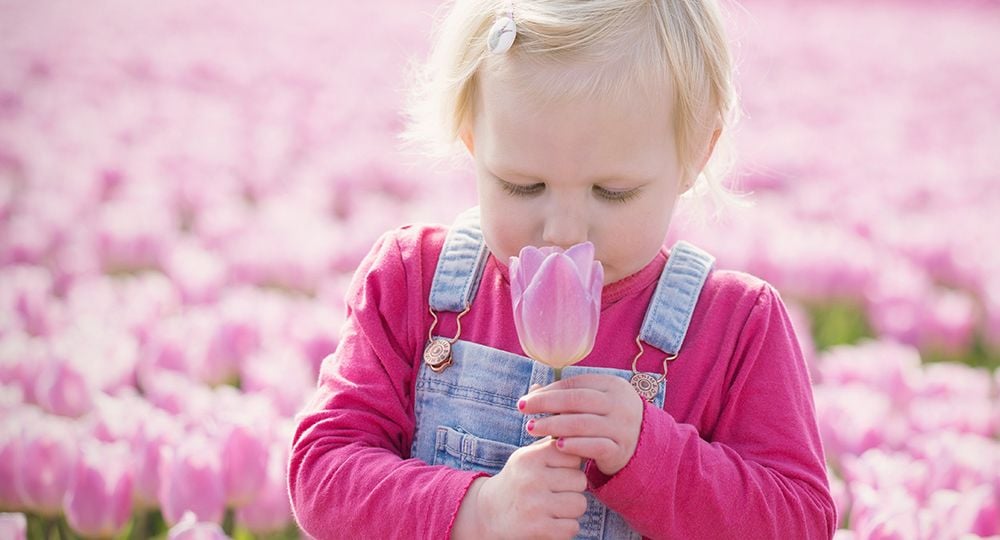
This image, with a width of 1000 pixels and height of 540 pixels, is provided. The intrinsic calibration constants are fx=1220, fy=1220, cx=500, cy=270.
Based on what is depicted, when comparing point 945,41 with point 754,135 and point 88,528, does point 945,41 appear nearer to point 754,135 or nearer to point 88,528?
point 754,135

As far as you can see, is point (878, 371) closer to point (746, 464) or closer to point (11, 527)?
point (746, 464)

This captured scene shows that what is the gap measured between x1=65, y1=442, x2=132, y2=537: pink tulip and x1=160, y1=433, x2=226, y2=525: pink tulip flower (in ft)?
0.23

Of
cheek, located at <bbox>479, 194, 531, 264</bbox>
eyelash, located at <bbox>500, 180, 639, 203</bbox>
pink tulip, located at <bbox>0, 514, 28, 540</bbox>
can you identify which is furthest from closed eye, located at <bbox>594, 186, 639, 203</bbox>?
pink tulip, located at <bbox>0, 514, 28, 540</bbox>

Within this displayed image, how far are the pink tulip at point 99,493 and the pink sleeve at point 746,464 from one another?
839 millimetres

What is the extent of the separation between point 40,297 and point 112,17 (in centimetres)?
702

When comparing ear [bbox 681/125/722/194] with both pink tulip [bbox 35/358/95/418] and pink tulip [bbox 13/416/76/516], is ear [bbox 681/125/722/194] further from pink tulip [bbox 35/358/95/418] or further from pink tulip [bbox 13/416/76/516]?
pink tulip [bbox 35/358/95/418]

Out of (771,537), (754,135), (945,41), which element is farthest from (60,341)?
(945,41)

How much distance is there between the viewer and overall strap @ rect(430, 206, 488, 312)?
68.2 inches

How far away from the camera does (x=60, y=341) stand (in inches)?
97.3

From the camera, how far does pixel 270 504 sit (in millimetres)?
2018

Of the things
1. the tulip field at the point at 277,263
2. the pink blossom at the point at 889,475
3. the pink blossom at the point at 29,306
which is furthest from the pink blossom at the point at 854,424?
the pink blossom at the point at 29,306

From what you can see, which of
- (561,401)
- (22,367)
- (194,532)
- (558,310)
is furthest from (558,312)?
(22,367)

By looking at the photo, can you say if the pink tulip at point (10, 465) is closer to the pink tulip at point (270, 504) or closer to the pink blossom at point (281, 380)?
the pink tulip at point (270, 504)

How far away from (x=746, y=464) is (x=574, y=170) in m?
0.44
